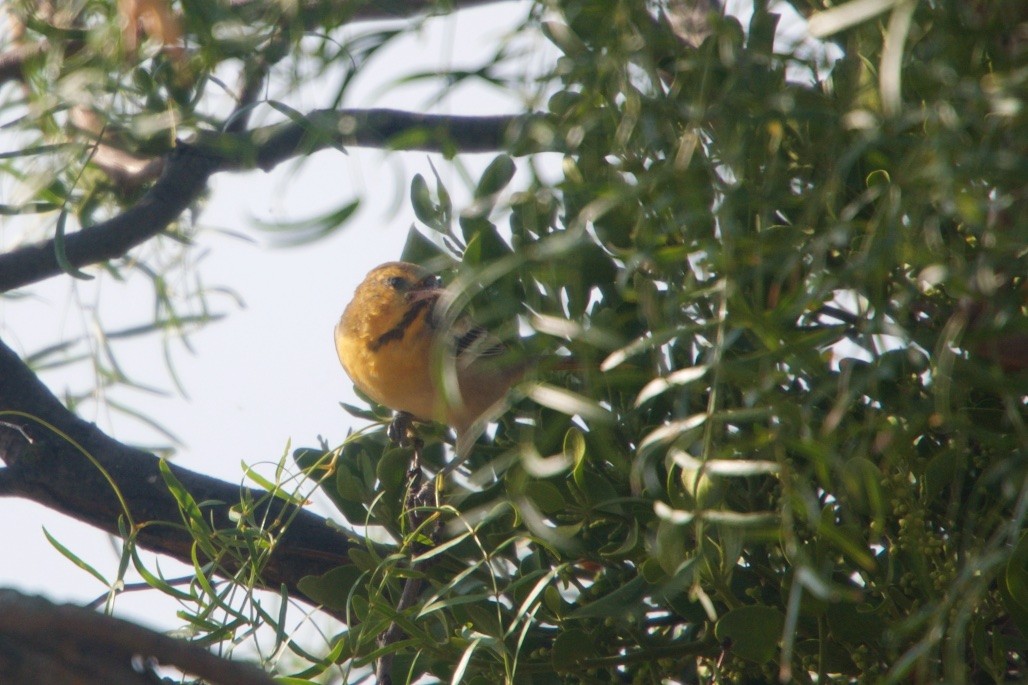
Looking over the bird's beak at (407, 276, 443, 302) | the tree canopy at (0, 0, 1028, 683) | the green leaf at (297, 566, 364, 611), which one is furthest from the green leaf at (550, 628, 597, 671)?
the bird's beak at (407, 276, 443, 302)

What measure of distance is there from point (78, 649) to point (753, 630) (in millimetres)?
296

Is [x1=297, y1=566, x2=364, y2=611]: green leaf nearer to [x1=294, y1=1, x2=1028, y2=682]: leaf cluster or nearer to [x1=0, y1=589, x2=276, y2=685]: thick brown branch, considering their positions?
[x1=294, y1=1, x2=1028, y2=682]: leaf cluster

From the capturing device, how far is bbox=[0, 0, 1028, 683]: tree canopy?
394mm

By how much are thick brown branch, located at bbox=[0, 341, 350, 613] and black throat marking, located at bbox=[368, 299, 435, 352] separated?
1.09ft

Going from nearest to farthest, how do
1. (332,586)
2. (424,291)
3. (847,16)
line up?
1. (847,16)
2. (332,586)
3. (424,291)

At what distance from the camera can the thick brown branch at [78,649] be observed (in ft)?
1.28

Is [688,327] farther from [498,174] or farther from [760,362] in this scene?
[498,174]

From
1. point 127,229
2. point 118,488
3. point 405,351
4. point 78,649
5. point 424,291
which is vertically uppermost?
point 424,291

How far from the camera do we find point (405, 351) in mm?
1110

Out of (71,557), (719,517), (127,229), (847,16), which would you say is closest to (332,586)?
(71,557)

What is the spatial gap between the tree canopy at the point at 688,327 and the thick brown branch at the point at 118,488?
1.5 inches

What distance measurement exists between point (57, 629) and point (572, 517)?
301 millimetres

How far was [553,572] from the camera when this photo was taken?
54 cm

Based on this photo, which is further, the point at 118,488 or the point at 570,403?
the point at 118,488
